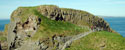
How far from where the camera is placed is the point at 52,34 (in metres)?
46.5

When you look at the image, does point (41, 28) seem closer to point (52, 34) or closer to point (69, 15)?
point (52, 34)

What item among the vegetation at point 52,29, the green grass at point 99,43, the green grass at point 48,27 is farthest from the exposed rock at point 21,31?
the green grass at point 99,43

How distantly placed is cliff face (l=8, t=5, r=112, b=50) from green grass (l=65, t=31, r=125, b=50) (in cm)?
447

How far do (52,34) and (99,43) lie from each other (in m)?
13.0

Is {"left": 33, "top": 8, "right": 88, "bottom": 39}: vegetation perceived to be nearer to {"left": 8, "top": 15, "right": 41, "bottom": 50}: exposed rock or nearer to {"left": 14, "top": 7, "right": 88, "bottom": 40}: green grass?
{"left": 14, "top": 7, "right": 88, "bottom": 40}: green grass

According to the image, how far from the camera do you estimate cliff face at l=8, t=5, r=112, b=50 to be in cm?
4516

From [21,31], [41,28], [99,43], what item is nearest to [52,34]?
[41,28]

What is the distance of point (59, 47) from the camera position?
44531 millimetres

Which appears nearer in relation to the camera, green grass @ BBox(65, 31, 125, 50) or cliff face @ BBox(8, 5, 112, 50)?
green grass @ BBox(65, 31, 125, 50)

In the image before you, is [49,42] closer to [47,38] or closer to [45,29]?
[47,38]

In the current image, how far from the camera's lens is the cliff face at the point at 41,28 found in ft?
148

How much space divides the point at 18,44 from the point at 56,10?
17.0m

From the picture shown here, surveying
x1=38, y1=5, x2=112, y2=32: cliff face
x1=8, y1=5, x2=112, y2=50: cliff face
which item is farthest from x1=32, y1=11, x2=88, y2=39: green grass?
x1=38, y1=5, x2=112, y2=32: cliff face

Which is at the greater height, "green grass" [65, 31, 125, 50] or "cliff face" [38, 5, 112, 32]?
"cliff face" [38, 5, 112, 32]
